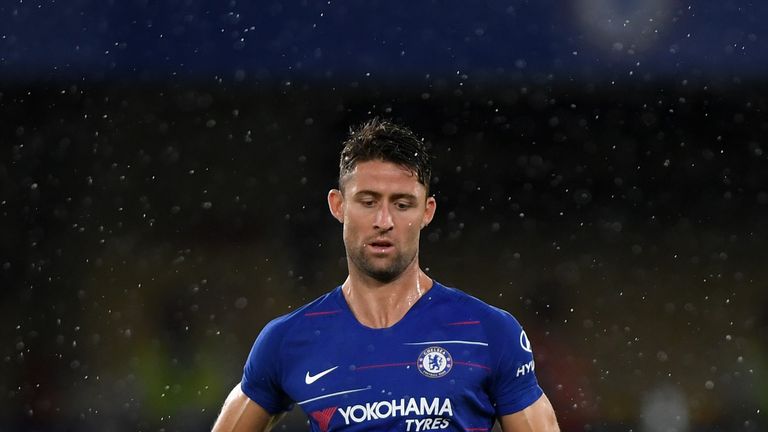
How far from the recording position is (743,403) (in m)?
8.70

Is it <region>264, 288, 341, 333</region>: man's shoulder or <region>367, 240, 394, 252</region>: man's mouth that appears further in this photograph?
<region>264, 288, 341, 333</region>: man's shoulder

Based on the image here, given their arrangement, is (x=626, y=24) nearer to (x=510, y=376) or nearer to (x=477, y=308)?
(x=477, y=308)

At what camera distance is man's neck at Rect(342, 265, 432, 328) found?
299 centimetres

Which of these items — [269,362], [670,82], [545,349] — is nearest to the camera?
[269,362]

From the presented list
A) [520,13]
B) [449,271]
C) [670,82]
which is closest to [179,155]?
[449,271]

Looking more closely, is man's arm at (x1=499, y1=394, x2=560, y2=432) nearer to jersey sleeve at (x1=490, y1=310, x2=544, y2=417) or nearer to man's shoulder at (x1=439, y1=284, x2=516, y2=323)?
jersey sleeve at (x1=490, y1=310, x2=544, y2=417)

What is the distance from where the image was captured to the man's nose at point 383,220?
2.82 m

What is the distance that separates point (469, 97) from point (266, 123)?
5.80ft

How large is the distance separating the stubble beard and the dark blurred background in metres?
5.99

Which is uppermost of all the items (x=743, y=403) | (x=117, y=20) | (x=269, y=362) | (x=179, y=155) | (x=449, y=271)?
(x=117, y=20)

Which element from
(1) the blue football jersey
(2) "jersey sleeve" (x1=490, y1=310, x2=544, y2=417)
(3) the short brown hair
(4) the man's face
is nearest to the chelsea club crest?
(1) the blue football jersey

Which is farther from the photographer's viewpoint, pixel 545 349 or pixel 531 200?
pixel 531 200

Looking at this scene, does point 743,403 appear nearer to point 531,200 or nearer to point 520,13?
point 531,200

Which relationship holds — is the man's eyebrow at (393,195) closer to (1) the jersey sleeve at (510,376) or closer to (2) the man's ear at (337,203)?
(2) the man's ear at (337,203)
